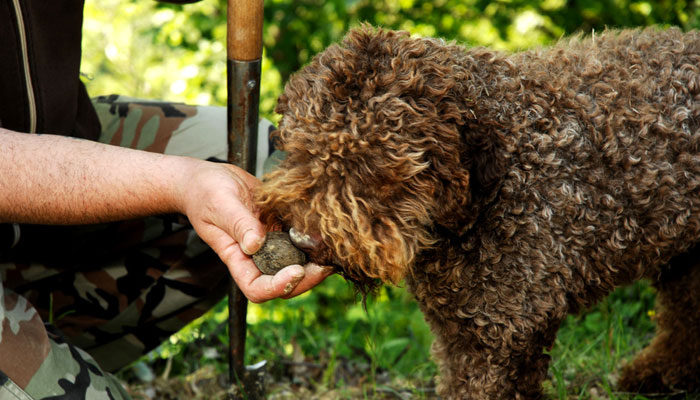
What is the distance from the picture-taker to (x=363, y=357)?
3.54 meters

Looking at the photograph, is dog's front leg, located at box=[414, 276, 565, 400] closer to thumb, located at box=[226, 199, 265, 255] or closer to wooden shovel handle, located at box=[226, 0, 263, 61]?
thumb, located at box=[226, 199, 265, 255]

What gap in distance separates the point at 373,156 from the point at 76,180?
3.21 ft

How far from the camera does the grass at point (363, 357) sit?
2998 millimetres

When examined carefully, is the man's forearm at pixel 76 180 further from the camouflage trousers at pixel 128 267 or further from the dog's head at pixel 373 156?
the camouflage trousers at pixel 128 267

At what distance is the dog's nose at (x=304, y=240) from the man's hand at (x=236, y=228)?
69mm

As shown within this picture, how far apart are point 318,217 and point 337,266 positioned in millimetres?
179

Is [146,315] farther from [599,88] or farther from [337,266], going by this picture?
[599,88]

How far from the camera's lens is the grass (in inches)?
118

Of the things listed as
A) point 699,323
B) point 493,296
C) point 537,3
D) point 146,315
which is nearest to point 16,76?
point 146,315

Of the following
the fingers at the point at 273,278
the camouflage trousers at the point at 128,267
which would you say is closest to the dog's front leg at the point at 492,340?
the fingers at the point at 273,278

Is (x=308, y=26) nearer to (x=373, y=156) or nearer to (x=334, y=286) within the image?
(x=334, y=286)

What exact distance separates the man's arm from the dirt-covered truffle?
6 centimetres

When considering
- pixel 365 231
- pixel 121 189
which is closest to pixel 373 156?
pixel 365 231

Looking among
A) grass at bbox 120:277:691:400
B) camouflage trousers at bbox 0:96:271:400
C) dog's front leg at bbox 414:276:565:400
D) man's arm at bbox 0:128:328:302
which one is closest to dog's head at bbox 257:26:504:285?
man's arm at bbox 0:128:328:302
